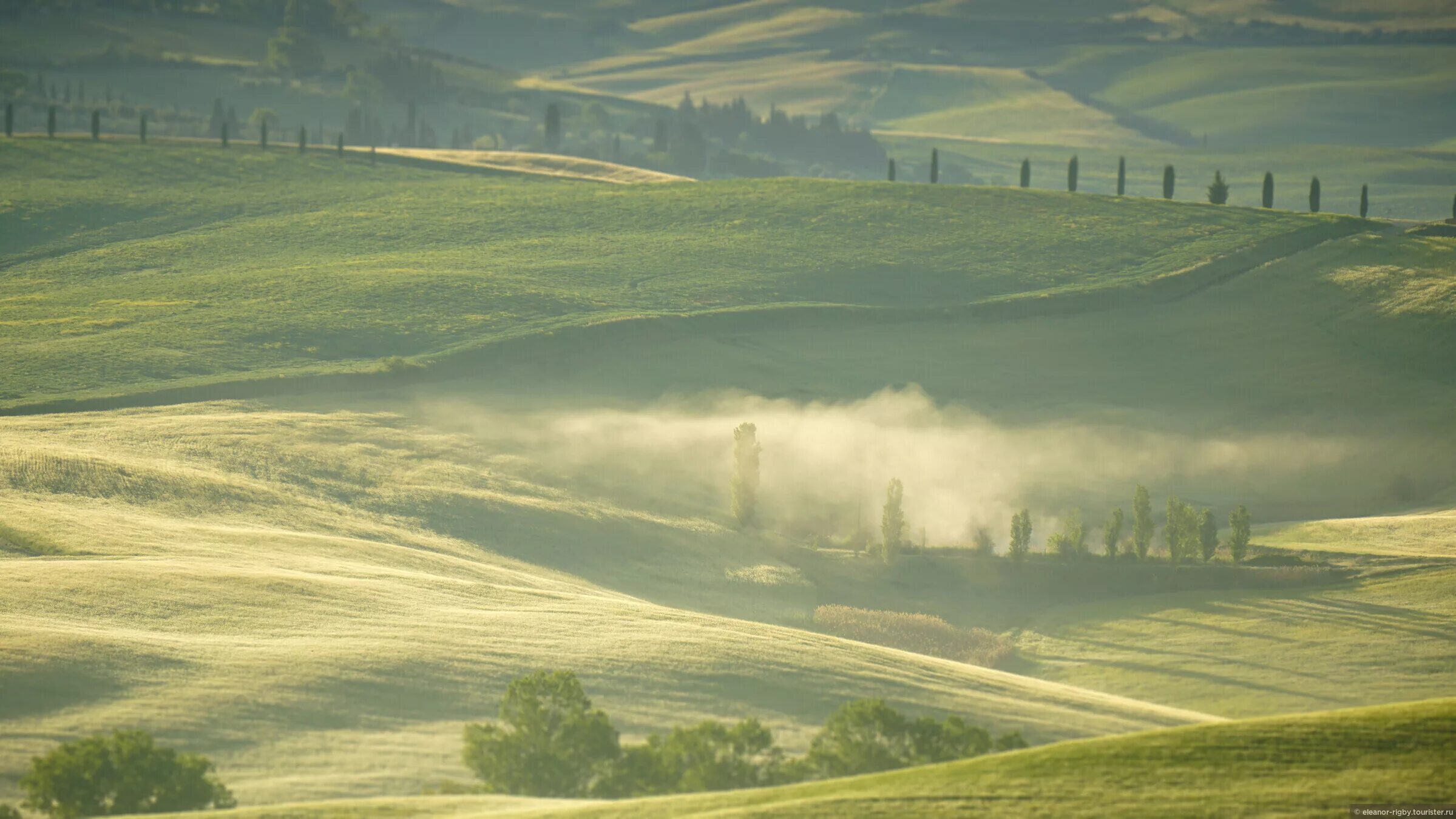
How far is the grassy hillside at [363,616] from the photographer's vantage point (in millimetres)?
35500

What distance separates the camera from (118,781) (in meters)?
30.8

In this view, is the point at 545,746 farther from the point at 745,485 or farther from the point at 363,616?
the point at 745,485

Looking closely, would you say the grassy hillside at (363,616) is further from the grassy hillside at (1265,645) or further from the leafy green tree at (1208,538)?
the leafy green tree at (1208,538)

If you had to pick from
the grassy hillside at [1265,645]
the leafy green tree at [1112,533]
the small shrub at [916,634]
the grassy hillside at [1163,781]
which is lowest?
the small shrub at [916,634]

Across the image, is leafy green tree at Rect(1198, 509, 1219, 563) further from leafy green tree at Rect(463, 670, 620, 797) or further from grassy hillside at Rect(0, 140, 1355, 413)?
grassy hillside at Rect(0, 140, 1355, 413)

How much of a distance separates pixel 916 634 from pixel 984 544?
32.6 feet

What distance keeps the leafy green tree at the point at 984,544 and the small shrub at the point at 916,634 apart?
6723 millimetres

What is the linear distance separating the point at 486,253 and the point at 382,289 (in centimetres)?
1520

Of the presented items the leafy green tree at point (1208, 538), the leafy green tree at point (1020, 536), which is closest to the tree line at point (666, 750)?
the leafy green tree at point (1020, 536)

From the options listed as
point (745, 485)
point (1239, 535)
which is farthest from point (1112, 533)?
point (745, 485)

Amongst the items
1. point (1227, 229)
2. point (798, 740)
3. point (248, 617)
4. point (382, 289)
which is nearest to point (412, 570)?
point (248, 617)

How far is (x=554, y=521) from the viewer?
217 feet

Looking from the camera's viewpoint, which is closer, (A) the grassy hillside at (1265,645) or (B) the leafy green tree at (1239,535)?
(A) the grassy hillside at (1265,645)

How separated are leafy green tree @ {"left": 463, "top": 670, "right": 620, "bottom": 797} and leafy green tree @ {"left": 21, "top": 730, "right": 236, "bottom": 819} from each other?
214 inches
